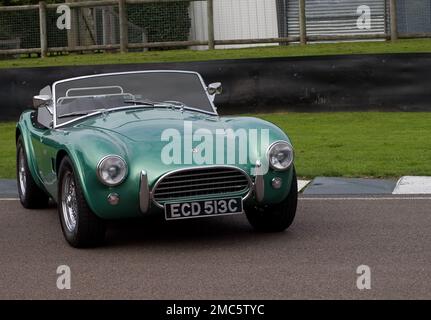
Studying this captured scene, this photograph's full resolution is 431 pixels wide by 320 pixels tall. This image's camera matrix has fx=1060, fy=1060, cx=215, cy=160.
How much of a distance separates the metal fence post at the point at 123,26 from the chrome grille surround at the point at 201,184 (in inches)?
582

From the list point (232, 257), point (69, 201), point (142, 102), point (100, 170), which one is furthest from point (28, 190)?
point (232, 257)

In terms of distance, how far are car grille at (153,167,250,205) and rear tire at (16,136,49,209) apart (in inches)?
100

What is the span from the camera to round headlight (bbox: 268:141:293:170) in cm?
749

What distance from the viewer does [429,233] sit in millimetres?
7840

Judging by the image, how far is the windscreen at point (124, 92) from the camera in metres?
8.74

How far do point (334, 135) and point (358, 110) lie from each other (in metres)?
1.74

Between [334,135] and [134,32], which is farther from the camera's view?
[134,32]

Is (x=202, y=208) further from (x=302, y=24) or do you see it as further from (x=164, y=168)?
(x=302, y=24)

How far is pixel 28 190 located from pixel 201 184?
9.19 ft
